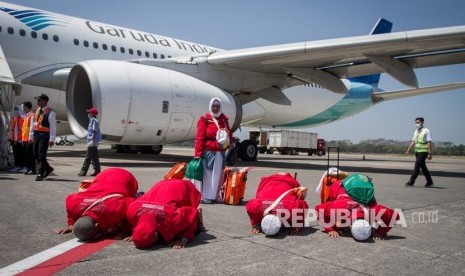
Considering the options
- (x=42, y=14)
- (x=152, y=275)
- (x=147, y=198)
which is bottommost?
(x=152, y=275)

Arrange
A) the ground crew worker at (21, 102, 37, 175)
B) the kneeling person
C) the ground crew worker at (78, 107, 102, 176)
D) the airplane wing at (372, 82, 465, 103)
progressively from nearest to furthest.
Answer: the kneeling person → the ground crew worker at (78, 107, 102, 176) → the ground crew worker at (21, 102, 37, 175) → the airplane wing at (372, 82, 465, 103)

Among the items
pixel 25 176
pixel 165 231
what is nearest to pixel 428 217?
pixel 165 231

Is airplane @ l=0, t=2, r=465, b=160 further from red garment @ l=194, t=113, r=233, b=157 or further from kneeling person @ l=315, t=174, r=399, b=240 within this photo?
kneeling person @ l=315, t=174, r=399, b=240

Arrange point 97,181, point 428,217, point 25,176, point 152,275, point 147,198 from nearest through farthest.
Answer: point 152,275, point 147,198, point 97,181, point 428,217, point 25,176

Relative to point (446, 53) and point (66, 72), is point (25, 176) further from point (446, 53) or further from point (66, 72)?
point (446, 53)

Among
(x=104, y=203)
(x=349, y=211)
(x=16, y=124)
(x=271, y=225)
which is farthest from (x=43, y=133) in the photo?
(x=349, y=211)

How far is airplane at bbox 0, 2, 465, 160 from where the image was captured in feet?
31.6

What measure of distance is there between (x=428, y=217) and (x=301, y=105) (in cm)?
1287

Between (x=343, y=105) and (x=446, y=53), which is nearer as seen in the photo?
(x=446, y=53)

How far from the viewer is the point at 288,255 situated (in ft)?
10.6

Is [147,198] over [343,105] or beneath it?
beneath

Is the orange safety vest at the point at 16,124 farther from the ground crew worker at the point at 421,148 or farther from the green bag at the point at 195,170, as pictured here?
the ground crew worker at the point at 421,148

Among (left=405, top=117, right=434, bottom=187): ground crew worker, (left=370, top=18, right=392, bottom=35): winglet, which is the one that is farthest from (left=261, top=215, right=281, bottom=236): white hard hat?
(left=370, top=18, right=392, bottom=35): winglet

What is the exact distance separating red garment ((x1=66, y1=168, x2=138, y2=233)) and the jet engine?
5.88 meters
